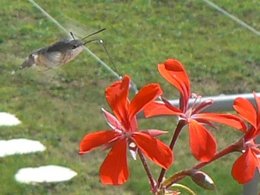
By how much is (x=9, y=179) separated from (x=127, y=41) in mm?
2256

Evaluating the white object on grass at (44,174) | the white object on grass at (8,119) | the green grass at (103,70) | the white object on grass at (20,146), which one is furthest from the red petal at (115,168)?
the white object on grass at (8,119)

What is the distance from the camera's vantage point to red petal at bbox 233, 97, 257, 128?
0.58 metres

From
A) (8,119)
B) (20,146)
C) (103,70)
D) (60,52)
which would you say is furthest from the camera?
(103,70)

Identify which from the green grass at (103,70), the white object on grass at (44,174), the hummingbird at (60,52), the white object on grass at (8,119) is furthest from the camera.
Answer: the white object on grass at (8,119)

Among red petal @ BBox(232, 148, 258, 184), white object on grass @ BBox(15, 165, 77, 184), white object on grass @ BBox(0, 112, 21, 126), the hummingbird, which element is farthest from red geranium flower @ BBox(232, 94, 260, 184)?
white object on grass @ BBox(0, 112, 21, 126)

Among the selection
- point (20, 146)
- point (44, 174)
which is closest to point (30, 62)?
point (44, 174)

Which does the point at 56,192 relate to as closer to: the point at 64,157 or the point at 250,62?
the point at 64,157

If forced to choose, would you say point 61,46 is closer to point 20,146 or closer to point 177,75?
point 177,75

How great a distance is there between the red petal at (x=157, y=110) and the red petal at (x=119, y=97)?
15 mm

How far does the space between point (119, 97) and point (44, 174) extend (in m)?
3.21

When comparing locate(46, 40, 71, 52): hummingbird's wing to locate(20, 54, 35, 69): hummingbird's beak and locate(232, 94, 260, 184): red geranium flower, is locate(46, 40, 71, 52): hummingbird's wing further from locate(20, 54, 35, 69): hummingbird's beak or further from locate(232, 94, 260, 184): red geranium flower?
locate(232, 94, 260, 184): red geranium flower

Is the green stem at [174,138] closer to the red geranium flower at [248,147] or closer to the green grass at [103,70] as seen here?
the red geranium flower at [248,147]

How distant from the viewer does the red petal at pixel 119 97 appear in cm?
58

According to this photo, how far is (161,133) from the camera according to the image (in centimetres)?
59
